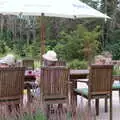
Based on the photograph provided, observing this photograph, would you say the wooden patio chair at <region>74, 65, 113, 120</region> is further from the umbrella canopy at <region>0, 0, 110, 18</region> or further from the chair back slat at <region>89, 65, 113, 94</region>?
the umbrella canopy at <region>0, 0, 110, 18</region>

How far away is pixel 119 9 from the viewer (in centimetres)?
2280

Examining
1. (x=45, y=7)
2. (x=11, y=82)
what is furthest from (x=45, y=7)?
(x=11, y=82)

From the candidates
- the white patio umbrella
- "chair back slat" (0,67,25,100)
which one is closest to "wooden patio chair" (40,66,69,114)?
"chair back slat" (0,67,25,100)

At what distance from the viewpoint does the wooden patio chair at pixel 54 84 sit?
4.96 meters

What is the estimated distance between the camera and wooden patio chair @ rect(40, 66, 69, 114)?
195 inches

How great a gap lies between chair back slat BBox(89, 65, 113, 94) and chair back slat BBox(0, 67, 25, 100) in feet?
3.79

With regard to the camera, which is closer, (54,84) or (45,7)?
(54,84)

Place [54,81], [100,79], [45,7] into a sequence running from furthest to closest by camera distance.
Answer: [45,7], [100,79], [54,81]

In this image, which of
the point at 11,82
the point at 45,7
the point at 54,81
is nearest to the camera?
the point at 11,82

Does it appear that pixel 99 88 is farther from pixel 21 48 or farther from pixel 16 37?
pixel 16 37

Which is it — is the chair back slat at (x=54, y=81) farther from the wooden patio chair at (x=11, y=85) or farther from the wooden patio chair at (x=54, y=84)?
the wooden patio chair at (x=11, y=85)

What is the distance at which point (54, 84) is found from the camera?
503cm

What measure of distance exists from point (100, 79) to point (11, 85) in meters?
1.47

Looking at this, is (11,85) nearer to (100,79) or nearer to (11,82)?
(11,82)
